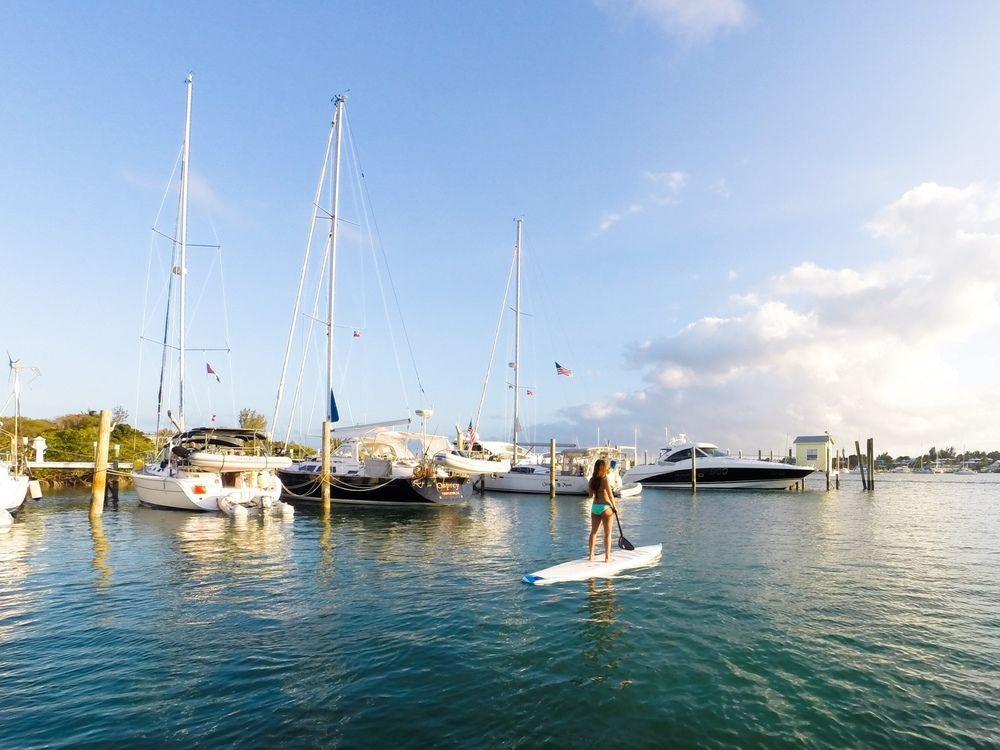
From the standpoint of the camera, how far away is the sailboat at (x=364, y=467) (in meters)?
29.6

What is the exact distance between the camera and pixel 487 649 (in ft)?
25.9

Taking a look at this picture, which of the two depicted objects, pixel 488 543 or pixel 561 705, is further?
pixel 488 543

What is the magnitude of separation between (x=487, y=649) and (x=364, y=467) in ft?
78.5

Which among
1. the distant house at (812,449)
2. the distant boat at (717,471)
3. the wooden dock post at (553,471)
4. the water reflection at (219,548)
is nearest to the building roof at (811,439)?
the distant house at (812,449)

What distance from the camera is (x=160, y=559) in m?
14.7

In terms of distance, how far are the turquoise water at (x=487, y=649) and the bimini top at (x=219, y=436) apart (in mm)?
11433

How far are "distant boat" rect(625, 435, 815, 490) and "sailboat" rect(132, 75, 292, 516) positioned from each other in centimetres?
3786

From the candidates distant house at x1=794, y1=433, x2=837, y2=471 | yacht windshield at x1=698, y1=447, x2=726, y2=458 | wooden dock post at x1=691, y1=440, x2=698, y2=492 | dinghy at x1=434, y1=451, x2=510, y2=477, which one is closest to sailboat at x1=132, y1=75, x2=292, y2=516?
dinghy at x1=434, y1=451, x2=510, y2=477

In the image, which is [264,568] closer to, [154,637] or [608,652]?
[154,637]

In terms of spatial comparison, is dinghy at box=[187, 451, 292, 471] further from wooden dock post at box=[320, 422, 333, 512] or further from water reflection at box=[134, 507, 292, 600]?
water reflection at box=[134, 507, 292, 600]

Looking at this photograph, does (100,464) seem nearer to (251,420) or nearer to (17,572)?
(17,572)

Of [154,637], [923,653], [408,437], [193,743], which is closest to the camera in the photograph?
[193,743]

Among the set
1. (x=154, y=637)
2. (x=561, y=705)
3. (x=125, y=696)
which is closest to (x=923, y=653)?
(x=561, y=705)

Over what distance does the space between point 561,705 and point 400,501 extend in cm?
2467
